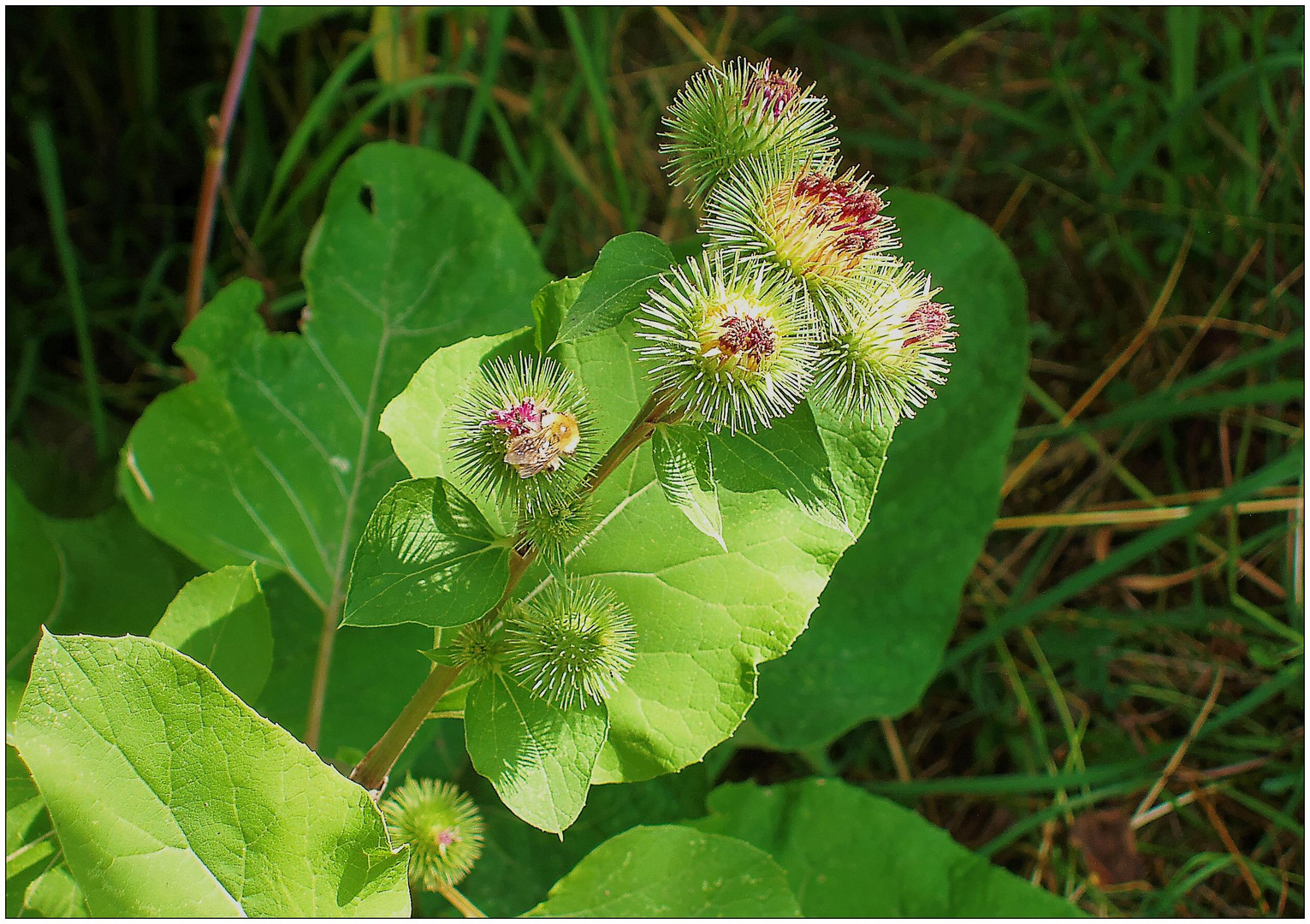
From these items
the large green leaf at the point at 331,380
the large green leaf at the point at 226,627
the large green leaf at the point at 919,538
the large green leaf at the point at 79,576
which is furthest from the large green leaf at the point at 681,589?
the large green leaf at the point at 79,576

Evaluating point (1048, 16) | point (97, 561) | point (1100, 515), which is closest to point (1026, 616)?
point (1100, 515)

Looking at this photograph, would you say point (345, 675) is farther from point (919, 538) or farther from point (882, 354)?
point (882, 354)

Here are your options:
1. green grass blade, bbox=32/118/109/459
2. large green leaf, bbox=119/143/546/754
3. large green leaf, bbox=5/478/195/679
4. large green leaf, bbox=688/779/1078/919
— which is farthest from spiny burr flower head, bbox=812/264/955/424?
green grass blade, bbox=32/118/109/459

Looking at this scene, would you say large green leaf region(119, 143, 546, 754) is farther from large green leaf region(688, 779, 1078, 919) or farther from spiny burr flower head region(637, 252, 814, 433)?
spiny burr flower head region(637, 252, 814, 433)

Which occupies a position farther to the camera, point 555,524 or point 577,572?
point 577,572

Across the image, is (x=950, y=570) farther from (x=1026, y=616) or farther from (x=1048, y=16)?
(x=1048, y=16)

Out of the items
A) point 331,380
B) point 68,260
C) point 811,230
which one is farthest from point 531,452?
point 68,260

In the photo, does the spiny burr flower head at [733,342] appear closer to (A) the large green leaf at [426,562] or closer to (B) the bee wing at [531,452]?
(B) the bee wing at [531,452]
